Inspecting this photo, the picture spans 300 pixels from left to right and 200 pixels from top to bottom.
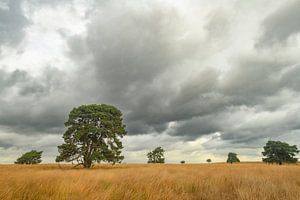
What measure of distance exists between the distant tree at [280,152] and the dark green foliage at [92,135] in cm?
3113

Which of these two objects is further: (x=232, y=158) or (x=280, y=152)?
(x=232, y=158)

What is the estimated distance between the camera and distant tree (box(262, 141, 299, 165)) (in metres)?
48.4

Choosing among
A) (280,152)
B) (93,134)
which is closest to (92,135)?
(93,134)

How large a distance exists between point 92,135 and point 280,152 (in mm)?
34950

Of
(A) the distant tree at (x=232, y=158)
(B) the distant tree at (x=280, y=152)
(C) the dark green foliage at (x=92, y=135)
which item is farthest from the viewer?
(A) the distant tree at (x=232, y=158)

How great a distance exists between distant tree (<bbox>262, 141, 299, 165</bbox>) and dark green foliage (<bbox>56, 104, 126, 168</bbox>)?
3113 centimetres

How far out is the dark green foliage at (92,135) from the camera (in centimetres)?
2928

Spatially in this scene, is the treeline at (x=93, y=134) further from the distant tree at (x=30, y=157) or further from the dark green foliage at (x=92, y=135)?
the distant tree at (x=30, y=157)

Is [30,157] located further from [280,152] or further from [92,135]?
[280,152]

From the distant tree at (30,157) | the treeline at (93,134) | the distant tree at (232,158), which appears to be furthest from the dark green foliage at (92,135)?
the distant tree at (232,158)

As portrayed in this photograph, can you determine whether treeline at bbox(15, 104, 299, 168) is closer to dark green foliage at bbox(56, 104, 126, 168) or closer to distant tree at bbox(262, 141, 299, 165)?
dark green foliage at bbox(56, 104, 126, 168)

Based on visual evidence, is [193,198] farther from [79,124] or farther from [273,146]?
[273,146]

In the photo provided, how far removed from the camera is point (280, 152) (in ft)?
160

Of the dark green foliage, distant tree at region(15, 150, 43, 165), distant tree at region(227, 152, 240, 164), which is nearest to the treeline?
the dark green foliage
